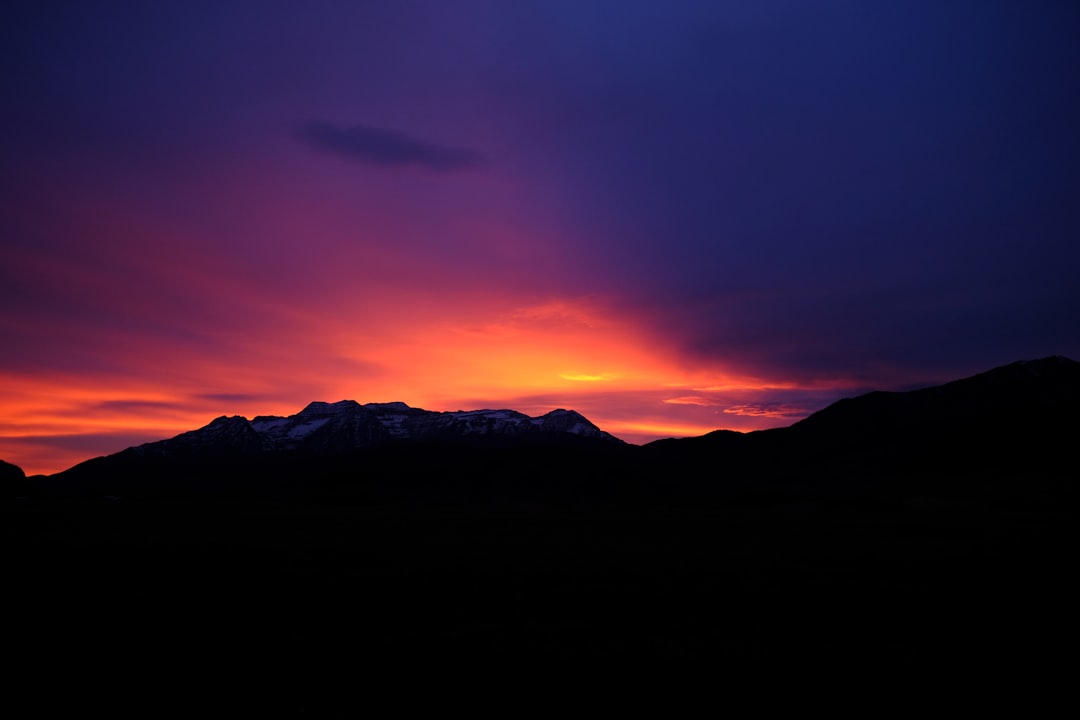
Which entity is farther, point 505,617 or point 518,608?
point 518,608

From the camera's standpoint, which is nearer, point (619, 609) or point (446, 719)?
point (446, 719)

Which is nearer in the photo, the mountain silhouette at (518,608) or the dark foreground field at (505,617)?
the dark foreground field at (505,617)

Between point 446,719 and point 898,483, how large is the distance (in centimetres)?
13922

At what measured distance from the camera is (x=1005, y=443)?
5512 inches

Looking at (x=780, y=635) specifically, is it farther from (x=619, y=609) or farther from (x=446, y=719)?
(x=446, y=719)

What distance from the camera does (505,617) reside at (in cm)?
1599

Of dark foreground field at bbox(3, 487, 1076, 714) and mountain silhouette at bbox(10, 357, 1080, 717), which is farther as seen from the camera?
mountain silhouette at bbox(10, 357, 1080, 717)

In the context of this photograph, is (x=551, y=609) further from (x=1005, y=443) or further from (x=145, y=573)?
(x=1005, y=443)

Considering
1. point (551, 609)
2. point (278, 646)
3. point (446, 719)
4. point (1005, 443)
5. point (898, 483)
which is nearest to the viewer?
point (446, 719)

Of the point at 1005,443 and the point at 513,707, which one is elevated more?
the point at 1005,443

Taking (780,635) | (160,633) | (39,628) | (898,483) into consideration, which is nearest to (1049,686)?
(780,635)

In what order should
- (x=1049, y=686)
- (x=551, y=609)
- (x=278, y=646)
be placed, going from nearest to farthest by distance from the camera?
(x=1049, y=686) < (x=278, y=646) < (x=551, y=609)

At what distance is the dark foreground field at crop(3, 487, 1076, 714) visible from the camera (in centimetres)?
1157

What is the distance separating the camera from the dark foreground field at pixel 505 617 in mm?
11570
